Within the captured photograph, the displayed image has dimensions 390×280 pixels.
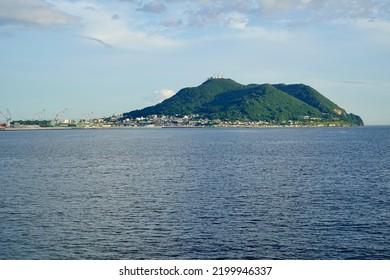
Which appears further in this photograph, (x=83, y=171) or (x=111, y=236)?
(x=83, y=171)

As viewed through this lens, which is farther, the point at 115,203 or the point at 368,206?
the point at 115,203

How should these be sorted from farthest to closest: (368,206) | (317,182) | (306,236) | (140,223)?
(317,182) → (368,206) → (140,223) → (306,236)

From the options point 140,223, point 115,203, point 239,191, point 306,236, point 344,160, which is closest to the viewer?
point 306,236

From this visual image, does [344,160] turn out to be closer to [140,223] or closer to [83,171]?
[83,171]

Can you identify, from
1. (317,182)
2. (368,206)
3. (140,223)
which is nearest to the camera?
(140,223)

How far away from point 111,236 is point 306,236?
60.5 ft
